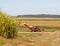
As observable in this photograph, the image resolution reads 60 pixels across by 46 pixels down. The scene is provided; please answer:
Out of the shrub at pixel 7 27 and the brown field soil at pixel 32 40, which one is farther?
the shrub at pixel 7 27

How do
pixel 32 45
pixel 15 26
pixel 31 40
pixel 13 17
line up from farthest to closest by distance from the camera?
pixel 13 17
pixel 15 26
pixel 31 40
pixel 32 45

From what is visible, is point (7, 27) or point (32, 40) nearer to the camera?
point (32, 40)

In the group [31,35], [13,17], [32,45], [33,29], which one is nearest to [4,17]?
[13,17]

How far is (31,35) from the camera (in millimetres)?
12492

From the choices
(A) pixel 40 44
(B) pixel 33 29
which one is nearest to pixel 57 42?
(A) pixel 40 44

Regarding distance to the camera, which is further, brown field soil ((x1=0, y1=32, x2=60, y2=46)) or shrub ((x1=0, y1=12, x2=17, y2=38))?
shrub ((x1=0, y1=12, x2=17, y2=38))

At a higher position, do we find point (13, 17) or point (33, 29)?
point (13, 17)

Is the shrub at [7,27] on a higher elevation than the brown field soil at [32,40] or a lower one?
higher

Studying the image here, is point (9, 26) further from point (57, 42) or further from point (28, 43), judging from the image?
point (57, 42)

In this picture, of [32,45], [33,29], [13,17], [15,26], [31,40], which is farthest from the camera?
[33,29]

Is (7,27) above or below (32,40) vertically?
above

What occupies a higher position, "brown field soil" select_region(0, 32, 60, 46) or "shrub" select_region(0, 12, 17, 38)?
"shrub" select_region(0, 12, 17, 38)

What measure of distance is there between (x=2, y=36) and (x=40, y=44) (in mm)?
2176

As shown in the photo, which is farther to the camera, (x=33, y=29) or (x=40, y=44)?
(x=33, y=29)
